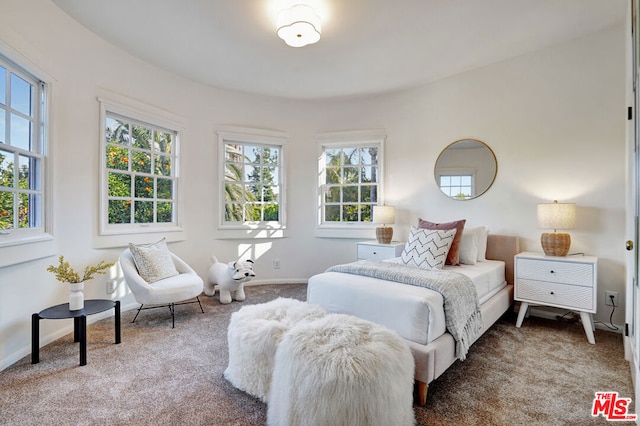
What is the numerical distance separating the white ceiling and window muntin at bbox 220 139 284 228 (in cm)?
96

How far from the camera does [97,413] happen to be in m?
1.72

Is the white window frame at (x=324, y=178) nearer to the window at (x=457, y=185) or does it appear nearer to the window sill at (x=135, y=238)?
the window at (x=457, y=185)

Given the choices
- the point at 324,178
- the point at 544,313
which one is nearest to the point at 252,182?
the point at 324,178

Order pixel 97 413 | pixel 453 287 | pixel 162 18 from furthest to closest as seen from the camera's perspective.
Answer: pixel 162 18
pixel 453 287
pixel 97 413

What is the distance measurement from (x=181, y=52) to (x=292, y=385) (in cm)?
336

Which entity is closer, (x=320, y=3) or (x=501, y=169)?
(x=320, y=3)

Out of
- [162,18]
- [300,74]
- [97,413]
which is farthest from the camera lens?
[300,74]

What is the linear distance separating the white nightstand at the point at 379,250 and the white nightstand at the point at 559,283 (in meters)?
1.26

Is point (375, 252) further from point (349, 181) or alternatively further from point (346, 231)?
point (349, 181)

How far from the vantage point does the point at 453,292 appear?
212cm

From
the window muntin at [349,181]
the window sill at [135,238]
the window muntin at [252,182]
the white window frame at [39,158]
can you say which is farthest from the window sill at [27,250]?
the window muntin at [349,181]

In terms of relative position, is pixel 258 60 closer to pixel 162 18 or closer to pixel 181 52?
pixel 181 52

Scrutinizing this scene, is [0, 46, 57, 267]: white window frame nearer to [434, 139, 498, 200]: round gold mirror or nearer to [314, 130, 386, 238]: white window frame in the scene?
[314, 130, 386, 238]: white window frame

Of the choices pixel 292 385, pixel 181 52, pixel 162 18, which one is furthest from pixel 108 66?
pixel 292 385
